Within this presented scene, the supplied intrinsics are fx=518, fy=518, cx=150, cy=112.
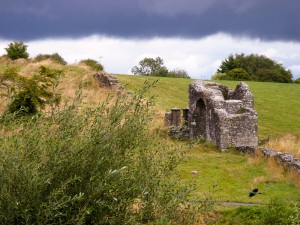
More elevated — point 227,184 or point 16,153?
point 16,153

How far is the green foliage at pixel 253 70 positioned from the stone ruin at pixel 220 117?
128 feet

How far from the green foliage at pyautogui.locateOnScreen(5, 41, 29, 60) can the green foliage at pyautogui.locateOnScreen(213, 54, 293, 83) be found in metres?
29.5

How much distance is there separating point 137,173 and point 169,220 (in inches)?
38.1

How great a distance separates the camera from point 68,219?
815 centimetres

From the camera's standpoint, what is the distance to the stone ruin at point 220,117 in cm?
2723

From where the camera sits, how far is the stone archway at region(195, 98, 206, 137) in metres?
30.6

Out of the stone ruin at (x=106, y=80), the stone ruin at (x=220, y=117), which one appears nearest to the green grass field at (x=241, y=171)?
the stone ruin at (x=220, y=117)

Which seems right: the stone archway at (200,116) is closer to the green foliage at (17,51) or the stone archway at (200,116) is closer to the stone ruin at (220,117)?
the stone ruin at (220,117)

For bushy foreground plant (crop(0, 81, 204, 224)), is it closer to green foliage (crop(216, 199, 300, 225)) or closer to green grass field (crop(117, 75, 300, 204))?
green grass field (crop(117, 75, 300, 204))

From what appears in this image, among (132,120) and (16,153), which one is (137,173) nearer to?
(132,120)

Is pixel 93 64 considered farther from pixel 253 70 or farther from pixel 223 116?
pixel 253 70

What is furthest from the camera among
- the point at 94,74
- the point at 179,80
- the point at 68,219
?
the point at 179,80

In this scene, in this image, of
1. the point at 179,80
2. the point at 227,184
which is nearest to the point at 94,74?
the point at 179,80

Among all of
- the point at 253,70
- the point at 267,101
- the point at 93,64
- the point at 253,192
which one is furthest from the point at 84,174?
the point at 253,70
